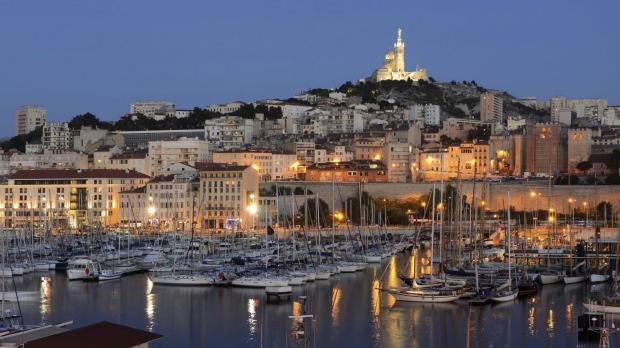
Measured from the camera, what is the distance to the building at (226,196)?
1864 inches

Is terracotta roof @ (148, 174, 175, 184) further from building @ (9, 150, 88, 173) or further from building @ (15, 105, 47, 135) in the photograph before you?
building @ (15, 105, 47, 135)

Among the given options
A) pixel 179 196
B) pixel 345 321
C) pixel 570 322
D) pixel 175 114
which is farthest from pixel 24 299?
pixel 175 114

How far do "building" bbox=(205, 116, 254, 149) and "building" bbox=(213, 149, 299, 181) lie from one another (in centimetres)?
854

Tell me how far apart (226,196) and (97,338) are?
108ft

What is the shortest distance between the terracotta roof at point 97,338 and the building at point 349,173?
3908cm

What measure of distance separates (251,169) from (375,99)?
130 ft

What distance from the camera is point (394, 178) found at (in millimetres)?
55125

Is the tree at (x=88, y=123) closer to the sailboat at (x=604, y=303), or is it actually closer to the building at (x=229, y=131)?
the building at (x=229, y=131)

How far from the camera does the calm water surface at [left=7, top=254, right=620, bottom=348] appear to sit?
21.0 meters

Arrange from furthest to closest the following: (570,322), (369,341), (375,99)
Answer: (375,99), (570,322), (369,341)

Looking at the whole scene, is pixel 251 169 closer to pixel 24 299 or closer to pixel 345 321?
pixel 24 299

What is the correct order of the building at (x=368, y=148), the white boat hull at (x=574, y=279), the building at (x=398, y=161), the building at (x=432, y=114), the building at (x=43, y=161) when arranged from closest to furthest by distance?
the white boat hull at (x=574, y=279) < the building at (x=398, y=161) < the building at (x=368, y=148) < the building at (x=43, y=161) < the building at (x=432, y=114)

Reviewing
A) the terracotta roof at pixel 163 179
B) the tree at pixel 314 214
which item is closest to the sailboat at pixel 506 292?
the tree at pixel 314 214

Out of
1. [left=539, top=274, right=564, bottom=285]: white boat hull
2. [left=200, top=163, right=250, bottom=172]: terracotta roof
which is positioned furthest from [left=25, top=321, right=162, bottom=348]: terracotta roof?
[left=200, top=163, right=250, bottom=172]: terracotta roof
